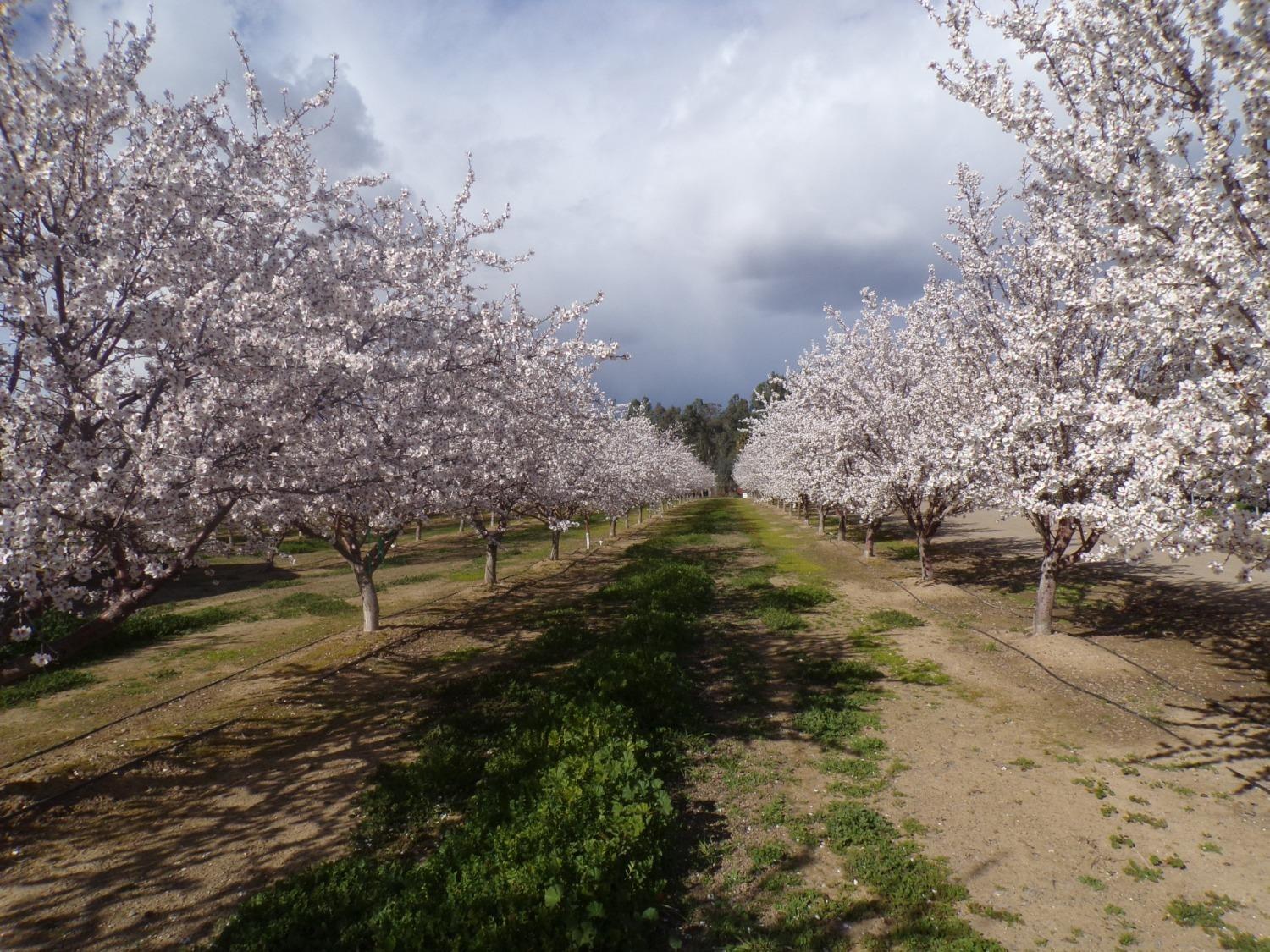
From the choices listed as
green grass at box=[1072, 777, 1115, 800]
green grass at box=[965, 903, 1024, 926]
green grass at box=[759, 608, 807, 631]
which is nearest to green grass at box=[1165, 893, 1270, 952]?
green grass at box=[965, 903, 1024, 926]

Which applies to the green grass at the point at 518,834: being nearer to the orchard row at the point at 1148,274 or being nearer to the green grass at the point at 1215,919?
the green grass at the point at 1215,919

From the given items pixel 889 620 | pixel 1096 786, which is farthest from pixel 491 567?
pixel 1096 786

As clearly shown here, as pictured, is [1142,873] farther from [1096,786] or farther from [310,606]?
[310,606]

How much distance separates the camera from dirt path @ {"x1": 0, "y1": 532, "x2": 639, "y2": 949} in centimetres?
534

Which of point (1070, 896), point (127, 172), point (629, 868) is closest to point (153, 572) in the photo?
point (127, 172)

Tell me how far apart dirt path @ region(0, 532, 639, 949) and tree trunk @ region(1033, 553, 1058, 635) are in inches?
491

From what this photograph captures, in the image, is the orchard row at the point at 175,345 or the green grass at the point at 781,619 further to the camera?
the green grass at the point at 781,619

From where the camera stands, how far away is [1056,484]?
10.2 metres

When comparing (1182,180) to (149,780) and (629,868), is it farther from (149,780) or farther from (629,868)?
(149,780)

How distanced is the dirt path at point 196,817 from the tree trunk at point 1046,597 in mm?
12469

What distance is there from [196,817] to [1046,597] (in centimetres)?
1473

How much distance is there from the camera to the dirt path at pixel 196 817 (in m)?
5.34

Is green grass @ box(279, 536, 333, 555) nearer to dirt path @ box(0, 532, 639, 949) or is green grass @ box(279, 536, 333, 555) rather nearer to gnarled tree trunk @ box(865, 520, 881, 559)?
dirt path @ box(0, 532, 639, 949)

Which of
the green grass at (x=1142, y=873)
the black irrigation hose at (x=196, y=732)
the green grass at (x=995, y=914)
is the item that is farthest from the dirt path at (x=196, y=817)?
the green grass at (x=1142, y=873)
